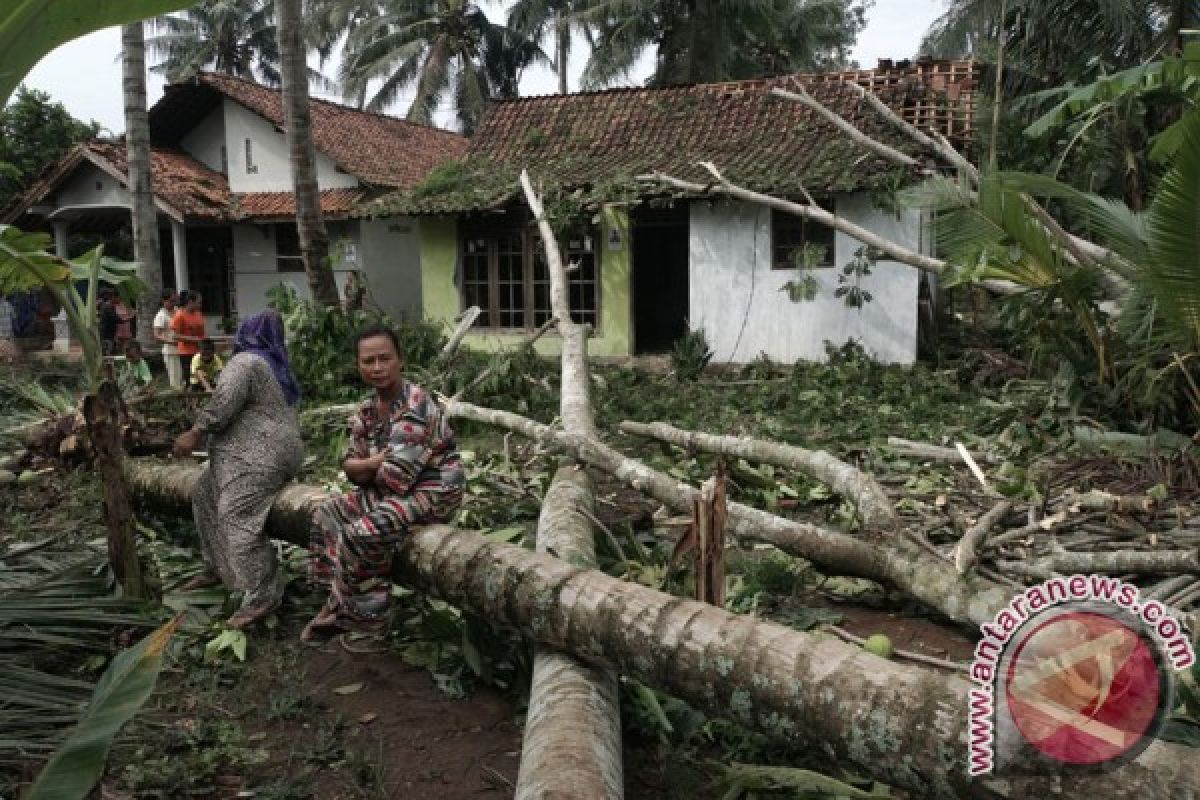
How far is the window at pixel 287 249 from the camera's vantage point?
59.0 ft

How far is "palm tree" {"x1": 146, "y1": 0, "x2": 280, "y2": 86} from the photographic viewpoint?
31.2 m

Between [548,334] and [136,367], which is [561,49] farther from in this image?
[136,367]

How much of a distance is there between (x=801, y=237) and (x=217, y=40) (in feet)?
89.6

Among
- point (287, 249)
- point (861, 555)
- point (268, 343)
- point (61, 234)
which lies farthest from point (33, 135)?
point (861, 555)

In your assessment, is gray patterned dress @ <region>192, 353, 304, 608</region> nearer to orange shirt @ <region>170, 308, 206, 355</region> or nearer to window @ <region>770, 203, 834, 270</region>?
orange shirt @ <region>170, 308, 206, 355</region>

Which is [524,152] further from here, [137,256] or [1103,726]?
[1103,726]

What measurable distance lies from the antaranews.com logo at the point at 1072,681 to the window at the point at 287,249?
17.4 metres

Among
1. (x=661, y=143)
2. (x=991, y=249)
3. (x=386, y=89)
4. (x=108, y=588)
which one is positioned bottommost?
(x=108, y=588)

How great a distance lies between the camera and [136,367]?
10023mm

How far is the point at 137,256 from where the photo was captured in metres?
13.1

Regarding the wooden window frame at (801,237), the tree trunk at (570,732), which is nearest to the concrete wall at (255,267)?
the wooden window frame at (801,237)

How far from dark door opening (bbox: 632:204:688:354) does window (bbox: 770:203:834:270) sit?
349 cm

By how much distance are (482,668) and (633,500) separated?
2.65m

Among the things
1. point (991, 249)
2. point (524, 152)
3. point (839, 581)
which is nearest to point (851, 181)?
point (991, 249)
